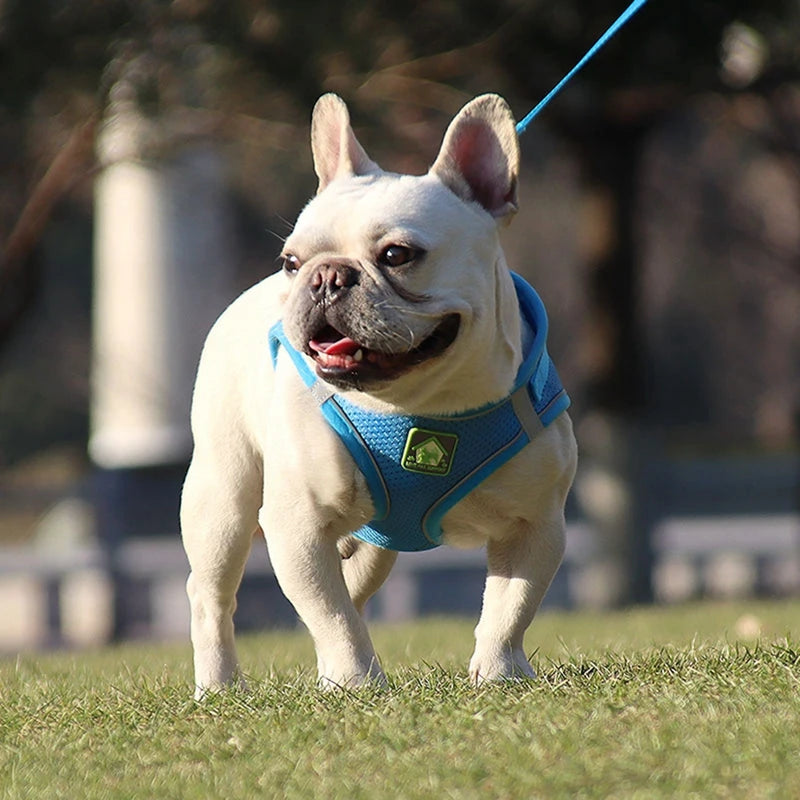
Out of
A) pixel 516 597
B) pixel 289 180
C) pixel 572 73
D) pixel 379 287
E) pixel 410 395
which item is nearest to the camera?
pixel 379 287

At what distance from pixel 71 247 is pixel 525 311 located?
99.9ft

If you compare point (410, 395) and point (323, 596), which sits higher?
point (410, 395)

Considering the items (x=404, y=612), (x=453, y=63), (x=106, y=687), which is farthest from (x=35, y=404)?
(x=106, y=687)

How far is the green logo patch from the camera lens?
15.9ft

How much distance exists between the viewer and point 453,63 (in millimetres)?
14109

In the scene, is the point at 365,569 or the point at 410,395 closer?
Answer: the point at 410,395

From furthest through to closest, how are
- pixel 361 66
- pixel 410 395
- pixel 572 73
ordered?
pixel 361 66, pixel 572 73, pixel 410 395

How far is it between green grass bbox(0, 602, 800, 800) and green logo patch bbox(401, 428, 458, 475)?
2.06 ft

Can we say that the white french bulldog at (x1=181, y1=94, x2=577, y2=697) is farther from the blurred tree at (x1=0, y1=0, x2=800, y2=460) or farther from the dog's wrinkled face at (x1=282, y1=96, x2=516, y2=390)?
the blurred tree at (x1=0, y1=0, x2=800, y2=460)

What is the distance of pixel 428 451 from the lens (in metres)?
4.84

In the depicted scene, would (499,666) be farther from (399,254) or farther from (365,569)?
(399,254)

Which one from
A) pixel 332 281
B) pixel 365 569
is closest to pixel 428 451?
pixel 332 281

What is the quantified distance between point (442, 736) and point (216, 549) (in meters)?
1.67

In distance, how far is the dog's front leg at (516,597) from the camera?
16.4 feet
